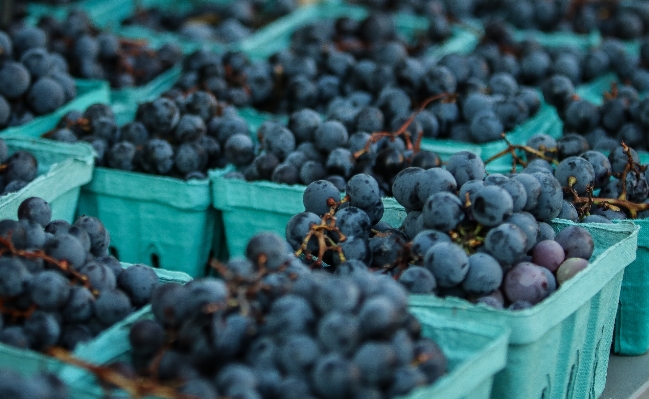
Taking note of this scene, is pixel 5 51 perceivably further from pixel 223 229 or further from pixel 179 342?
pixel 179 342

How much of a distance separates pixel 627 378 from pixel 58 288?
1.34 metres

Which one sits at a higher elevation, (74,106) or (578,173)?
(578,173)

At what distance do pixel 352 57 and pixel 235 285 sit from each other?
72.1 inches

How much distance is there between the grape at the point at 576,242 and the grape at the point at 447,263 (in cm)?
28

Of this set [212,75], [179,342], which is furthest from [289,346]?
[212,75]

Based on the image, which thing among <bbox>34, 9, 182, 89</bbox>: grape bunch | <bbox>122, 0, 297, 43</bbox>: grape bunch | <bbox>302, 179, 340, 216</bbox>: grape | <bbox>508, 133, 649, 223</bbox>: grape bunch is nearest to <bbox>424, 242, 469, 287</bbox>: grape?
<bbox>302, 179, 340, 216</bbox>: grape

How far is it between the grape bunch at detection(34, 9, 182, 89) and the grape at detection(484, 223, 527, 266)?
192 centimetres

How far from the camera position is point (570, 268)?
1.57 metres

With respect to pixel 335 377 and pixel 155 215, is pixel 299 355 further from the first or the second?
pixel 155 215

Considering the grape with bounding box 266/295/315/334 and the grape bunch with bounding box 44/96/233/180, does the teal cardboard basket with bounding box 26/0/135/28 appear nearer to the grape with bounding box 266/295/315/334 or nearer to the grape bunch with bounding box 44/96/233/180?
the grape bunch with bounding box 44/96/233/180

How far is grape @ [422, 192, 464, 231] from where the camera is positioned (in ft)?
5.03

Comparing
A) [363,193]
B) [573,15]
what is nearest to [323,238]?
[363,193]

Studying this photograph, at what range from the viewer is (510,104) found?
256 centimetres

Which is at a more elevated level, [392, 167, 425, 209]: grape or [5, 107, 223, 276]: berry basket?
[392, 167, 425, 209]: grape
